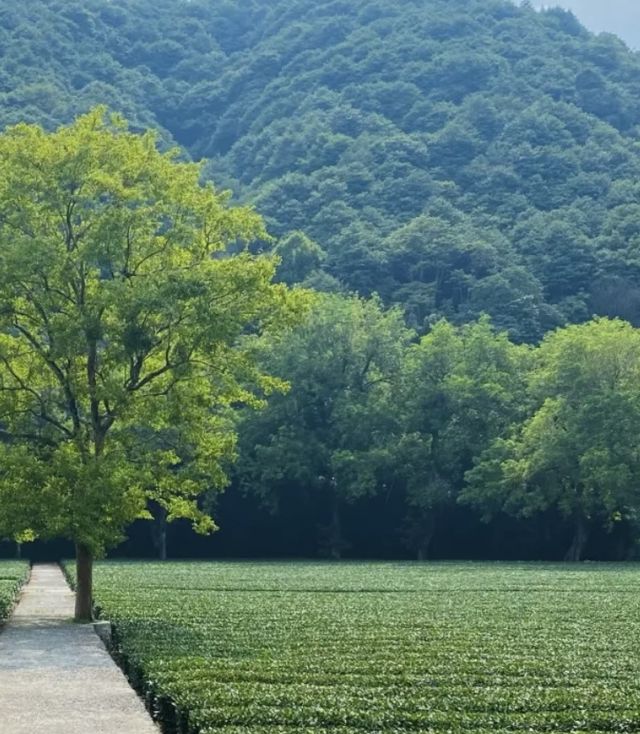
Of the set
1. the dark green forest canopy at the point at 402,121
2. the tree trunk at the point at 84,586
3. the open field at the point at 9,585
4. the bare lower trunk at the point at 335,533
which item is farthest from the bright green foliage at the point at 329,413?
the tree trunk at the point at 84,586

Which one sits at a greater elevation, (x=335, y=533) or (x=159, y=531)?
(x=159, y=531)

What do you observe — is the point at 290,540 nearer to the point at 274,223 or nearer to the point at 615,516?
the point at 615,516

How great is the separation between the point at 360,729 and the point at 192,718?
6.24 feet

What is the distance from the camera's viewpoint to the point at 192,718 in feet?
39.4

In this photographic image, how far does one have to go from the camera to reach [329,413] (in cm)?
6512

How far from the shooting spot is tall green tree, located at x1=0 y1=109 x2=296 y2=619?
21969 mm

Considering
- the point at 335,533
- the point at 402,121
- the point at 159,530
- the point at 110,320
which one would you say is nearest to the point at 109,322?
the point at 110,320

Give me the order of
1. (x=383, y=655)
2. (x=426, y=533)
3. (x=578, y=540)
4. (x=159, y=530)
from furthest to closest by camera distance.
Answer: (x=426, y=533)
(x=159, y=530)
(x=578, y=540)
(x=383, y=655)

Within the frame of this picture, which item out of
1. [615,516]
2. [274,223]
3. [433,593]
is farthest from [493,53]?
[433,593]

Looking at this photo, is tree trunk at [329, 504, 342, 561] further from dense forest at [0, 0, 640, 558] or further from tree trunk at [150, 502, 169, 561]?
tree trunk at [150, 502, 169, 561]

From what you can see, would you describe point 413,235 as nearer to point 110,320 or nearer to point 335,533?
point 335,533

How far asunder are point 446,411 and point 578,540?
34.9 feet

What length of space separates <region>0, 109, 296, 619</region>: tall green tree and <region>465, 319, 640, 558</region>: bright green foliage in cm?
3463

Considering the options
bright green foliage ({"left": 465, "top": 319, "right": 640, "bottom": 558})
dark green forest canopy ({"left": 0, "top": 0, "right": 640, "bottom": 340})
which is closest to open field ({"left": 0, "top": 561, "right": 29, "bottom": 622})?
bright green foliage ({"left": 465, "top": 319, "right": 640, "bottom": 558})
